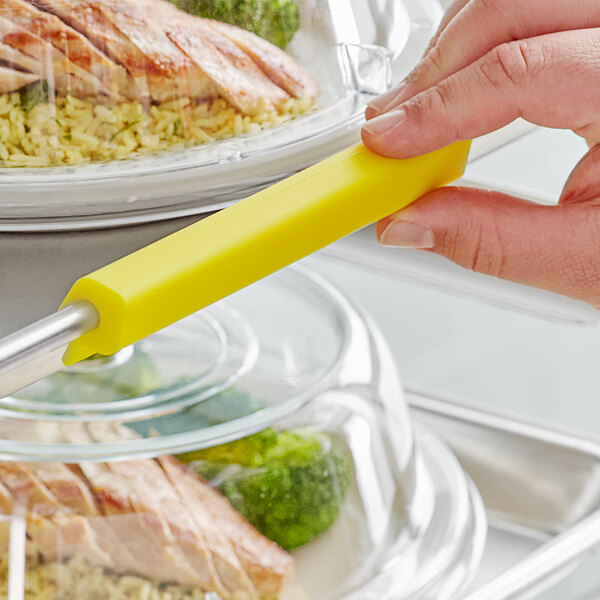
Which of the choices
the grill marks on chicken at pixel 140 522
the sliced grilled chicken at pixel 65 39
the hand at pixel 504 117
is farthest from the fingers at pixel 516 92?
the grill marks on chicken at pixel 140 522

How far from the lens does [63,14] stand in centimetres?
31

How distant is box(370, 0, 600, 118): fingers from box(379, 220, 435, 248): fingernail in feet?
0.16

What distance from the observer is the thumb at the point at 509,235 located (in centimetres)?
41

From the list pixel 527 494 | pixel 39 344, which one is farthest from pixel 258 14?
pixel 527 494

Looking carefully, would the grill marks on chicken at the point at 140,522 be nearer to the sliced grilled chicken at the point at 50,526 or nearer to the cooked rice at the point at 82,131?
the sliced grilled chicken at the point at 50,526

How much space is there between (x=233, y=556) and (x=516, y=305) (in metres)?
0.33

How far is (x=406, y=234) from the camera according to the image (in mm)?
403

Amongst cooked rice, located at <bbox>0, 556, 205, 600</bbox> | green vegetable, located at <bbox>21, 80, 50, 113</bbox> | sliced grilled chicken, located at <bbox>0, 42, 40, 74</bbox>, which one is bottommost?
cooked rice, located at <bbox>0, 556, 205, 600</bbox>

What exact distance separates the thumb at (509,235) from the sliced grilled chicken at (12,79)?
15 cm

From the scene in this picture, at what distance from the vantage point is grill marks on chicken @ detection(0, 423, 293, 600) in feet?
1.43

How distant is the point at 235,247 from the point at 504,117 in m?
0.14

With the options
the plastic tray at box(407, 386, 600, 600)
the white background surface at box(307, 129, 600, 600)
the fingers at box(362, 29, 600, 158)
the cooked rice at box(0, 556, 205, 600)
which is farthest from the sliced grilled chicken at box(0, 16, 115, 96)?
the white background surface at box(307, 129, 600, 600)

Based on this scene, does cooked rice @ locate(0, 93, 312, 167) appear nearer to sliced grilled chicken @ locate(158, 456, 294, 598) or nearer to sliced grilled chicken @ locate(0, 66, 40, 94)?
sliced grilled chicken @ locate(0, 66, 40, 94)

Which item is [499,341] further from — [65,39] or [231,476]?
[65,39]
